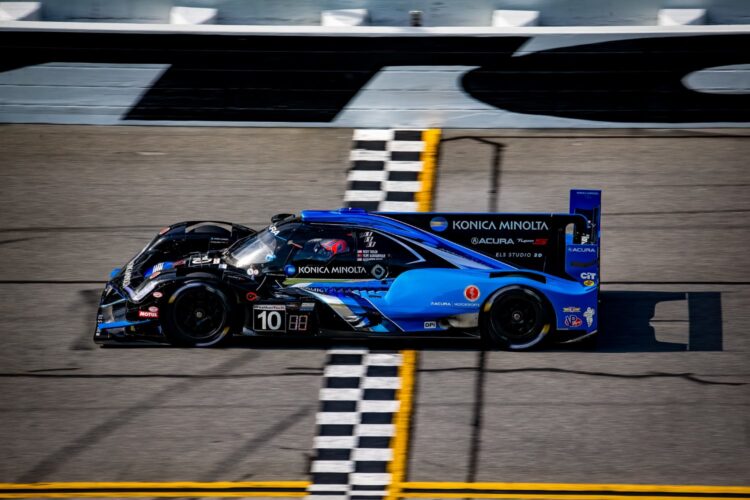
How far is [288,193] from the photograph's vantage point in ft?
42.6

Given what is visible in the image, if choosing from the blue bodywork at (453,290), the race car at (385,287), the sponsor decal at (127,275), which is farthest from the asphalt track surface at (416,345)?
the sponsor decal at (127,275)

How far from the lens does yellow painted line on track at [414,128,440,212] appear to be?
12.8 m

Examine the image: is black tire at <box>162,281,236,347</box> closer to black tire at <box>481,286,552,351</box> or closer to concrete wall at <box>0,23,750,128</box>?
black tire at <box>481,286,552,351</box>

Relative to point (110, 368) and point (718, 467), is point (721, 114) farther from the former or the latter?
point (110, 368)

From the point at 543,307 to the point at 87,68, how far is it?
27.0 feet

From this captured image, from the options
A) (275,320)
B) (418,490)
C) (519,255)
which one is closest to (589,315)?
(519,255)

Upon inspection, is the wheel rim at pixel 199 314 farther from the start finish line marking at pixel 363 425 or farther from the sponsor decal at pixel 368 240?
the sponsor decal at pixel 368 240

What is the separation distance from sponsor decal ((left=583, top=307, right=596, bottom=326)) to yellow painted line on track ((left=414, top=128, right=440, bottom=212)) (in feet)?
11.1

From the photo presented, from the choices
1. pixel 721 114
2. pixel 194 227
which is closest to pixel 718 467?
pixel 194 227

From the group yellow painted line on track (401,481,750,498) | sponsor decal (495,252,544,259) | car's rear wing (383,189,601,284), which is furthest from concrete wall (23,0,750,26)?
yellow painted line on track (401,481,750,498)

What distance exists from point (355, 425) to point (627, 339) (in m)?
2.87

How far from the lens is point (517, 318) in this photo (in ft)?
31.7

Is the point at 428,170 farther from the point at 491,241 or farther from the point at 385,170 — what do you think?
→ the point at 491,241

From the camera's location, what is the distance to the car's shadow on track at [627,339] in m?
9.81
